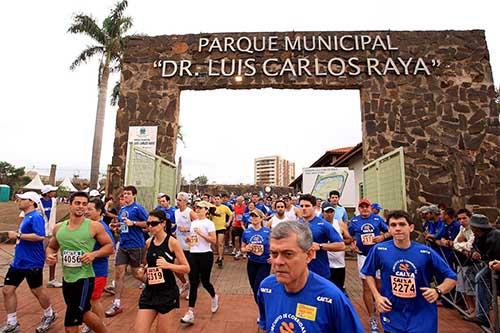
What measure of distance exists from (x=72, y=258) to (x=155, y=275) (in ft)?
3.38

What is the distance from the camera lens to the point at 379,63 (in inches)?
358

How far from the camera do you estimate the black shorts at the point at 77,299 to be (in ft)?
11.2

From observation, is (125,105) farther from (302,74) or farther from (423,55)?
(423,55)

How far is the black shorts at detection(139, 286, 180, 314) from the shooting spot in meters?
3.44

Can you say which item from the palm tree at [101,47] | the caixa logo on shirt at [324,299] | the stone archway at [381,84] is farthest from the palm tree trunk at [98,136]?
the caixa logo on shirt at [324,299]

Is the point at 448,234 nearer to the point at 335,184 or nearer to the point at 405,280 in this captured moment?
the point at 405,280

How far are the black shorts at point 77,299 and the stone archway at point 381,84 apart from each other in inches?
236

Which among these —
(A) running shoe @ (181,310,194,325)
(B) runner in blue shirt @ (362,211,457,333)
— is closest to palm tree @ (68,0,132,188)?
(A) running shoe @ (181,310,194,325)

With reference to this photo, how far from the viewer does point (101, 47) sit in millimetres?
18703

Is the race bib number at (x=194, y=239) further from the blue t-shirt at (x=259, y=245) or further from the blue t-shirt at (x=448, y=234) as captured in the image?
the blue t-shirt at (x=448, y=234)

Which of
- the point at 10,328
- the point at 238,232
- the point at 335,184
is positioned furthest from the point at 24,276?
the point at 335,184

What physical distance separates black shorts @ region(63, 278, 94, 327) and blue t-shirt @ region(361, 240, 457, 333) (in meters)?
3.19

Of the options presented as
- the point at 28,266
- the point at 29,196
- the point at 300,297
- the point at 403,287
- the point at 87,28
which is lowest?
the point at 28,266

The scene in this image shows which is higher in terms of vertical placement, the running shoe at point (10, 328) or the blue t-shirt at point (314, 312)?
the blue t-shirt at point (314, 312)
